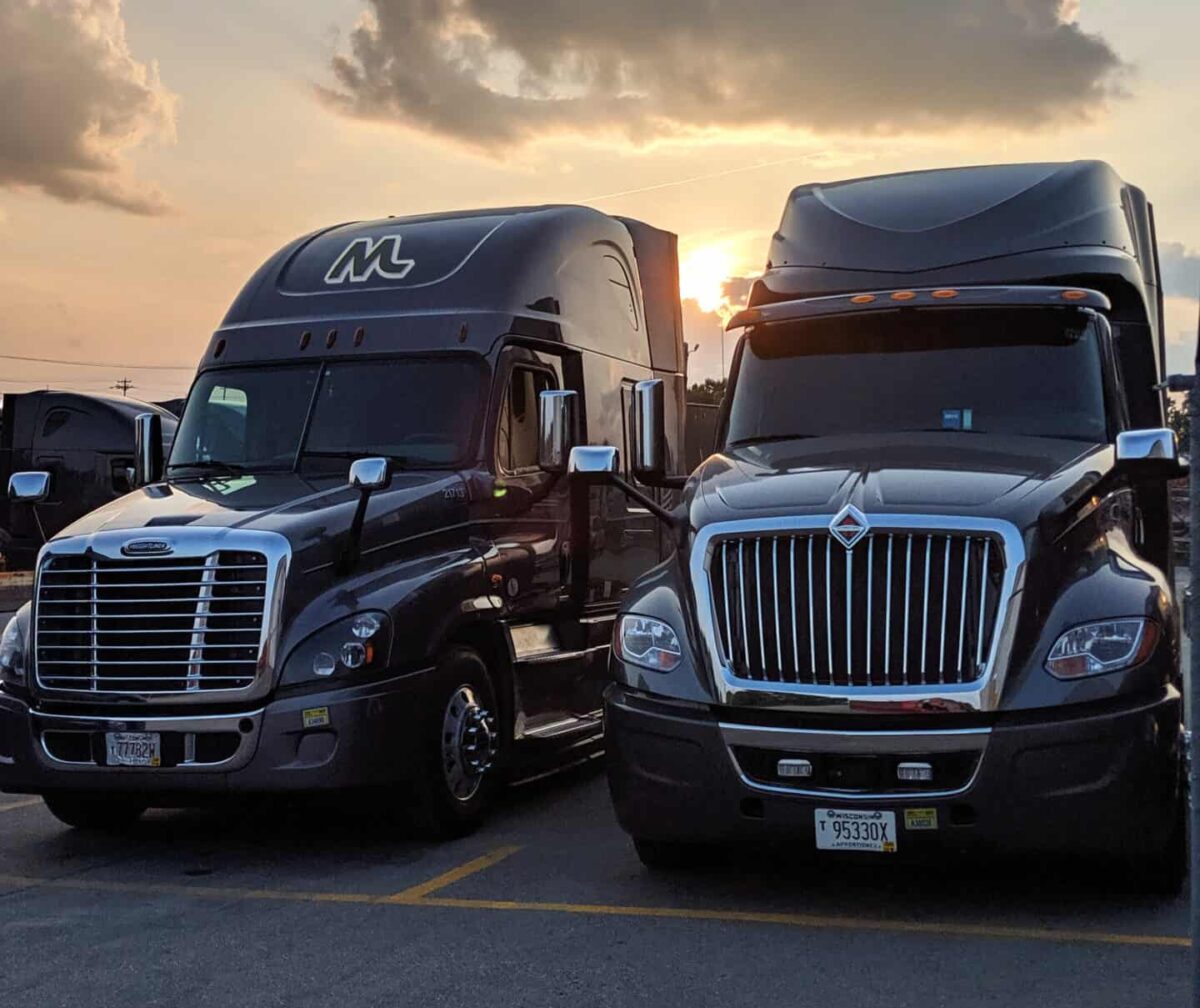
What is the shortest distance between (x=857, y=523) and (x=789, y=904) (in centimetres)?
162

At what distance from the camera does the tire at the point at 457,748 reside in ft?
25.7

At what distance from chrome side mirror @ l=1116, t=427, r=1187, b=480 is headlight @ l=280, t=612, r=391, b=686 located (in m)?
3.42

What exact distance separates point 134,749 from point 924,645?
12.3 ft

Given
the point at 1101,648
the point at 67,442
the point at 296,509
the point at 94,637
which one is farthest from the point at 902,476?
the point at 67,442

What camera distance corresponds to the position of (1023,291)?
787cm

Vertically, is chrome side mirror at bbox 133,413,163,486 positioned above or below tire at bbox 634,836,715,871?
above

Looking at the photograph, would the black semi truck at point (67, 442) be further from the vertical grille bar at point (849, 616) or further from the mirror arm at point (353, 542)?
the vertical grille bar at point (849, 616)

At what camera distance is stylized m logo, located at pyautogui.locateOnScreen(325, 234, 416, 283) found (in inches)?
381

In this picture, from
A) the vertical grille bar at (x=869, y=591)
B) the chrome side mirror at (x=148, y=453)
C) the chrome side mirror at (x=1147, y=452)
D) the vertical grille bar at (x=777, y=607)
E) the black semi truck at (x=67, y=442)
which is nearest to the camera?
the vertical grille bar at (x=869, y=591)

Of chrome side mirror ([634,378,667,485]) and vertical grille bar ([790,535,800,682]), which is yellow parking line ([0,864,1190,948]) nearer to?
vertical grille bar ([790,535,800,682])

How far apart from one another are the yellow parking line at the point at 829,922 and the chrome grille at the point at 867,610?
0.95m

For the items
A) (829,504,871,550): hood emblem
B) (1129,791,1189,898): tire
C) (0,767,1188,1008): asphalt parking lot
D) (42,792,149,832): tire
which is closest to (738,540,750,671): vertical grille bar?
(829,504,871,550): hood emblem

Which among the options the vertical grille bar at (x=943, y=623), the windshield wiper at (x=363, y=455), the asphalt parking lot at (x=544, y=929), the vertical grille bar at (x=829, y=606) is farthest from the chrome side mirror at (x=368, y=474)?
the vertical grille bar at (x=943, y=623)

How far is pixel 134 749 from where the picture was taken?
750 centimetres
